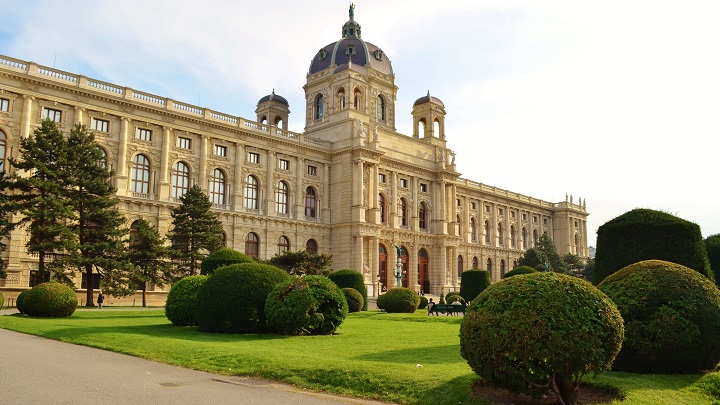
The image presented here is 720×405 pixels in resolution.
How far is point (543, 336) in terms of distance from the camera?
26.9ft

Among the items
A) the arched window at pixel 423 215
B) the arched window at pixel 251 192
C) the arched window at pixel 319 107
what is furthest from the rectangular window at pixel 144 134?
the arched window at pixel 423 215

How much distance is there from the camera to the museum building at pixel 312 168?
4006 cm

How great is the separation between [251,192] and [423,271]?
23.6m

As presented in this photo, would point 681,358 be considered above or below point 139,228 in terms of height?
below

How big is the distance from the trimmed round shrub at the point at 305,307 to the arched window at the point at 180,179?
29.3 metres

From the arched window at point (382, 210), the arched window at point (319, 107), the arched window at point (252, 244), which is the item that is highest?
the arched window at point (319, 107)

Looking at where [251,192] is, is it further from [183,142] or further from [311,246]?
[311,246]

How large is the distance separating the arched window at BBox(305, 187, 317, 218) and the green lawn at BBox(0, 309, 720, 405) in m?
35.3

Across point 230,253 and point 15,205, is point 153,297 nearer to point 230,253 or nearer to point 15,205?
point 15,205

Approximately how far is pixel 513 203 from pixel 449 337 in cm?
7006

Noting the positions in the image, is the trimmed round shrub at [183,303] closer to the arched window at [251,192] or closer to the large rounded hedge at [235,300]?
the large rounded hedge at [235,300]

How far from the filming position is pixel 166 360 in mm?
13164

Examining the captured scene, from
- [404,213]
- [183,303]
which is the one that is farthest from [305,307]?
[404,213]

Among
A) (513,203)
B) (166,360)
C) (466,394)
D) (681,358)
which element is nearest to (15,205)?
(166,360)
